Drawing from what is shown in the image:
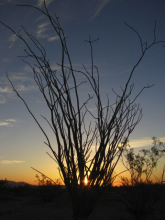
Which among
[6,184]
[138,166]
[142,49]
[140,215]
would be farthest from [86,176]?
[6,184]

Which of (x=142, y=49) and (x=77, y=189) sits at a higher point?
(x=142, y=49)

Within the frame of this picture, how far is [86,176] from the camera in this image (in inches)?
74.5

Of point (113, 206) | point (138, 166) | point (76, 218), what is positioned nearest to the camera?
point (76, 218)

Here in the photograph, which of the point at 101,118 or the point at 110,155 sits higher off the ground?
the point at 101,118

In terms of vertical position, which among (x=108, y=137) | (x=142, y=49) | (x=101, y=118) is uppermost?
(x=142, y=49)

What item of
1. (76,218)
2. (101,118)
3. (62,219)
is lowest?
(62,219)

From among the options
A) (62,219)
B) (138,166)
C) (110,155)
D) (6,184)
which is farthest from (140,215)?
(6,184)

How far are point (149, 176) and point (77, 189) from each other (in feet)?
22.3

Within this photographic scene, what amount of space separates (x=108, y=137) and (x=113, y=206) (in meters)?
8.36

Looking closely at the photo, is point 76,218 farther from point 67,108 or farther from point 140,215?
point 140,215

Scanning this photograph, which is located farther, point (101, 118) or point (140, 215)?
point (140, 215)

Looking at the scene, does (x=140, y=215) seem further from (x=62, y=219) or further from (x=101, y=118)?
(x=101, y=118)

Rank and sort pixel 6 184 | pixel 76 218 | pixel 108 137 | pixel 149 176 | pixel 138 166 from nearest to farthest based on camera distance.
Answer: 1. pixel 76 218
2. pixel 108 137
3. pixel 149 176
4. pixel 138 166
5. pixel 6 184

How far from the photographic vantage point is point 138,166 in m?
8.66
